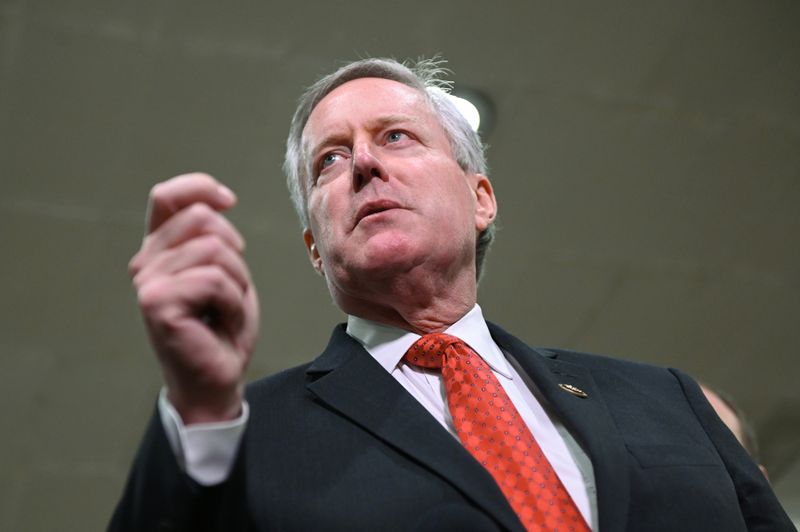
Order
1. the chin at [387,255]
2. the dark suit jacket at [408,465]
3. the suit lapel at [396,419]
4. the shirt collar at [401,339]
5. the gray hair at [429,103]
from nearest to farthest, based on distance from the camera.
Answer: the dark suit jacket at [408,465] → the suit lapel at [396,419] → the shirt collar at [401,339] → the chin at [387,255] → the gray hair at [429,103]

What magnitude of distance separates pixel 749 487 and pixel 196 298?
941mm

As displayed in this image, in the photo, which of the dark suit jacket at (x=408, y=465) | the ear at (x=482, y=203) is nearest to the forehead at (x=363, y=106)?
the ear at (x=482, y=203)

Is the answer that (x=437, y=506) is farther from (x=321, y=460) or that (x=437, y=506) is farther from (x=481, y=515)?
(x=321, y=460)

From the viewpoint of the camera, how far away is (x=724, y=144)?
4.16 meters

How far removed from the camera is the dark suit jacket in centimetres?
113

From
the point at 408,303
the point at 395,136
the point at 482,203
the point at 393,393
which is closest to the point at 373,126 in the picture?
the point at 395,136

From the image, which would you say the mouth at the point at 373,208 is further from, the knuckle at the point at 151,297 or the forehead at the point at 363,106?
the knuckle at the point at 151,297

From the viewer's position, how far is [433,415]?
4.90 feet

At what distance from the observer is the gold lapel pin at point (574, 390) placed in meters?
1.62

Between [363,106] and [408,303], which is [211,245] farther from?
[363,106]

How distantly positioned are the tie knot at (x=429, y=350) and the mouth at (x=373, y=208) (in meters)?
0.27

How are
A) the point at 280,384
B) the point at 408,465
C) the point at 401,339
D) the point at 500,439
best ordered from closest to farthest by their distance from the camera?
the point at 408,465 → the point at 500,439 → the point at 280,384 → the point at 401,339

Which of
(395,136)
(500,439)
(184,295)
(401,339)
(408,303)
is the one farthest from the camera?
(395,136)

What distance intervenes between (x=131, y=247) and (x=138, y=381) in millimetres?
946
